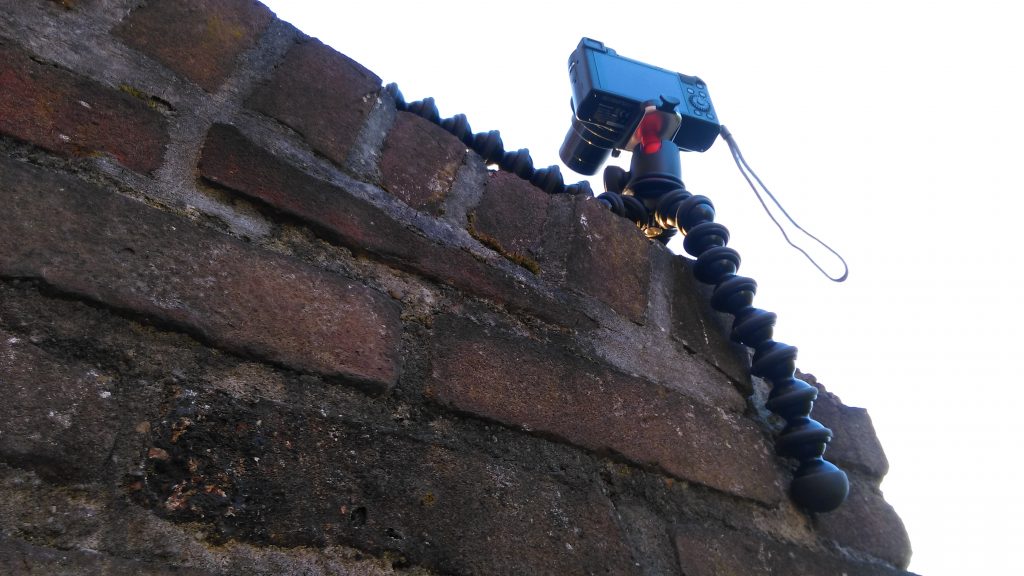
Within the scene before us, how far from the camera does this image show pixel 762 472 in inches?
47.8

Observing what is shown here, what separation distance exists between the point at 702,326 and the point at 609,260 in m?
0.23

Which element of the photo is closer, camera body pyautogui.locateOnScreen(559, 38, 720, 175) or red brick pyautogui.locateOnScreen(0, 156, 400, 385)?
red brick pyautogui.locateOnScreen(0, 156, 400, 385)

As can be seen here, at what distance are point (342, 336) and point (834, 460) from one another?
3.27 feet

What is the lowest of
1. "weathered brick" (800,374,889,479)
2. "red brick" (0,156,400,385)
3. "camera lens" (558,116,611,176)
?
"red brick" (0,156,400,385)

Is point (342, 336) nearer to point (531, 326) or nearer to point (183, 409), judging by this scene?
point (183, 409)

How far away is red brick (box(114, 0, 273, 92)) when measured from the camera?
1.00m

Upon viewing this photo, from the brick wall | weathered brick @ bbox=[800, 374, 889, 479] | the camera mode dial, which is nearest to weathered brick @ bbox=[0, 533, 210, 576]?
the brick wall

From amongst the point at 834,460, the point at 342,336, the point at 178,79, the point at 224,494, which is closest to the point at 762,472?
the point at 834,460

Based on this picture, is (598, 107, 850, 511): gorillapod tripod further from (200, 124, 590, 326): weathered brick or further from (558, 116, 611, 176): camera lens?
(200, 124, 590, 326): weathered brick

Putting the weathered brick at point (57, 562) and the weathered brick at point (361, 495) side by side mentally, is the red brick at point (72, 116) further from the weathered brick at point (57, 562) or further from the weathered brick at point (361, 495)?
the weathered brick at point (57, 562)

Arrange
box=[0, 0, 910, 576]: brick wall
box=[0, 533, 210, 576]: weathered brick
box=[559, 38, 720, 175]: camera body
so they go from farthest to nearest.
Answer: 1. box=[559, 38, 720, 175]: camera body
2. box=[0, 0, 910, 576]: brick wall
3. box=[0, 533, 210, 576]: weathered brick

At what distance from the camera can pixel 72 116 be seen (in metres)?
0.86

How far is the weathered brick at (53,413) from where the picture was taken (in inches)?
24.6

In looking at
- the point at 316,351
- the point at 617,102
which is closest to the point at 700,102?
the point at 617,102
